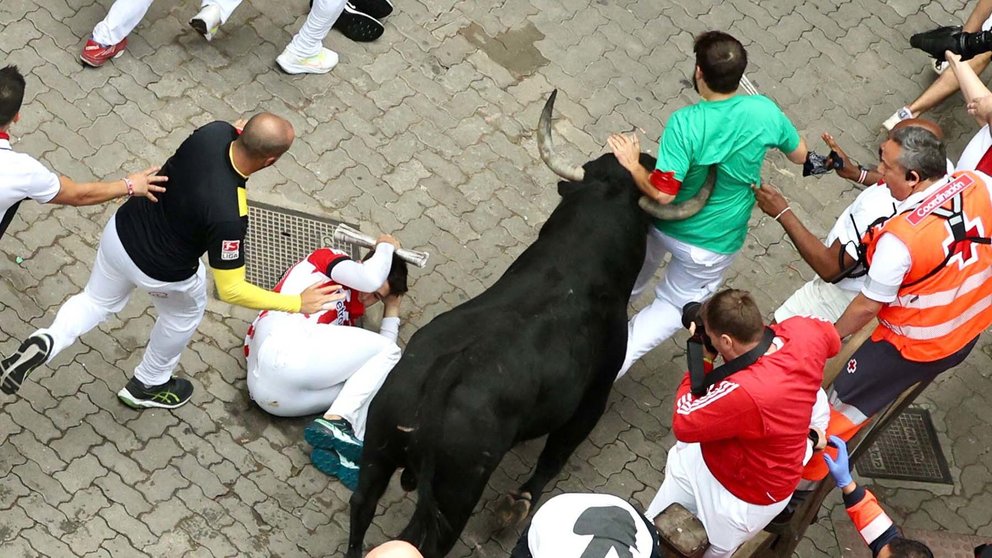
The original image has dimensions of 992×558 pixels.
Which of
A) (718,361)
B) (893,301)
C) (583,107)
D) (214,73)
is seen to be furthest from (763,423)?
(214,73)

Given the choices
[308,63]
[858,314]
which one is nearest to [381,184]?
[308,63]

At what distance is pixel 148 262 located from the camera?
5211mm

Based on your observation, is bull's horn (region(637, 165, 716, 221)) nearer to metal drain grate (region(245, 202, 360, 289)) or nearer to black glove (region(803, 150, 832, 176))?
black glove (region(803, 150, 832, 176))

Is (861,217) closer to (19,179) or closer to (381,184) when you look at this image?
(381,184)

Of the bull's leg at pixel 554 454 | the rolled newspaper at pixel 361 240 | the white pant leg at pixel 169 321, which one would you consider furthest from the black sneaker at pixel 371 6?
the bull's leg at pixel 554 454

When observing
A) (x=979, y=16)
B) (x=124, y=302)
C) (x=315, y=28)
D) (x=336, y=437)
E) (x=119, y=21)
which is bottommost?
(x=336, y=437)

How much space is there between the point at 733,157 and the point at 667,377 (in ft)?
5.60

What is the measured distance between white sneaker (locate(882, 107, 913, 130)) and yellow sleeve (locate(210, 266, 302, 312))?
15.6 ft

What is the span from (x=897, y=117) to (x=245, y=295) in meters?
5.07

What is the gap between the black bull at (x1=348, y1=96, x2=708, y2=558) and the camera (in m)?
4.85

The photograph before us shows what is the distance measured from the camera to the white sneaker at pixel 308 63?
24.3ft

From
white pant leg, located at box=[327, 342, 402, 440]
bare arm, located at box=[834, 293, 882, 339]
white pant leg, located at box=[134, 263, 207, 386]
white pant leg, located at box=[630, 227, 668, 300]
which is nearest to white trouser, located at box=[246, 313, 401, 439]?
white pant leg, located at box=[327, 342, 402, 440]

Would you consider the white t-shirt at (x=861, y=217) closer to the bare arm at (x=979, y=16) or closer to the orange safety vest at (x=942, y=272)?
the orange safety vest at (x=942, y=272)

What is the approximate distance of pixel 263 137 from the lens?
16.0 ft
